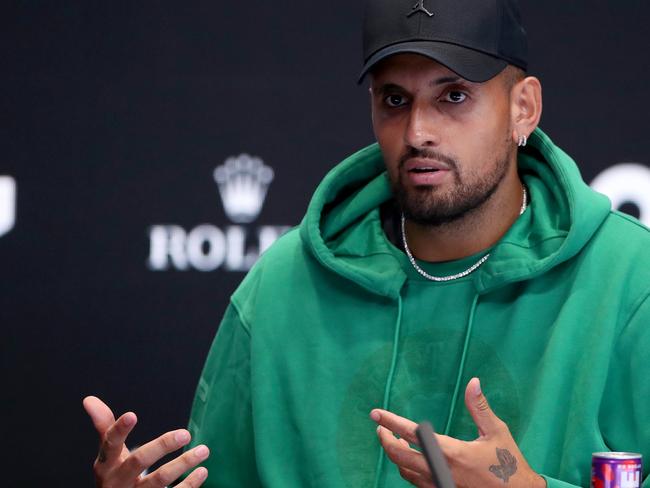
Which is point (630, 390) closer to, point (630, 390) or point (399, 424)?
point (630, 390)

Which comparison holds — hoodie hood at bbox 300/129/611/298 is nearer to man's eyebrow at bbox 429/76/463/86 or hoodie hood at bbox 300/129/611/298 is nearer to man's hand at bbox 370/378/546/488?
man's eyebrow at bbox 429/76/463/86

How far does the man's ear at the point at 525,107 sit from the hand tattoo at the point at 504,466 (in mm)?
562

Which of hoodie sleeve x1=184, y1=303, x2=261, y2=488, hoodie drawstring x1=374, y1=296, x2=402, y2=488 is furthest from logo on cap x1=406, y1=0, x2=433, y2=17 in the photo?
hoodie sleeve x1=184, y1=303, x2=261, y2=488

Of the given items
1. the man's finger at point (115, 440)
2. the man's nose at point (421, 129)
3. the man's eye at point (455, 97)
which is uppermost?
the man's eye at point (455, 97)

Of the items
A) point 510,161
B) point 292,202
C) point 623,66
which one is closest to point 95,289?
point 292,202

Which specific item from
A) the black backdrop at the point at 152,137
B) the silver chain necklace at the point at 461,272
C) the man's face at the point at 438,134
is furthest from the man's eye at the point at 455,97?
the black backdrop at the point at 152,137

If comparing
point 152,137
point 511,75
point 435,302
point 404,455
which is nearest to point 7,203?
point 152,137

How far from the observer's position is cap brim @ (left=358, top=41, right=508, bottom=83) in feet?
5.15

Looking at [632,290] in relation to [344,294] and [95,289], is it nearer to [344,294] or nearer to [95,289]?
[344,294]

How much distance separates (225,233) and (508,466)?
3.67ft

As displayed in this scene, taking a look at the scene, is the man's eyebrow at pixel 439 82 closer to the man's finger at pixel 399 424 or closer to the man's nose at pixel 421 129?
the man's nose at pixel 421 129

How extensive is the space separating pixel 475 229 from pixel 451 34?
303mm

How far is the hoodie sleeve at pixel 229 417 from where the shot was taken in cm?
175

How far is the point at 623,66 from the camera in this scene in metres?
2.30
